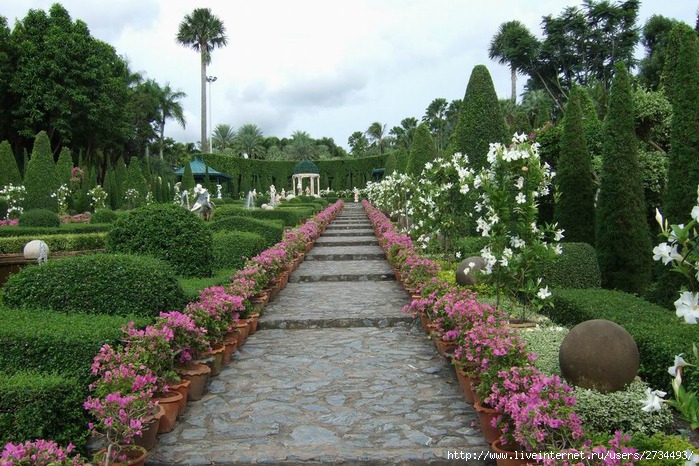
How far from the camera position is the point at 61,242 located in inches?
522

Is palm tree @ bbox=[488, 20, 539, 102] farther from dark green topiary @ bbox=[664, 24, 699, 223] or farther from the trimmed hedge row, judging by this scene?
the trimmed hedge row

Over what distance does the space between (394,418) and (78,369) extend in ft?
7.22

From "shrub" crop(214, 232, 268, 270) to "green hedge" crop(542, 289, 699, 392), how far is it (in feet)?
16.7

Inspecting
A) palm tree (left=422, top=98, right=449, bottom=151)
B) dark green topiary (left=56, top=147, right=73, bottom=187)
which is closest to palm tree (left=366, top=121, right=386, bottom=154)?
palm tree (left=422, top=98, right=449, bottom=151)

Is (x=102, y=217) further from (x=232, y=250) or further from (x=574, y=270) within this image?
(x=574, y=270)

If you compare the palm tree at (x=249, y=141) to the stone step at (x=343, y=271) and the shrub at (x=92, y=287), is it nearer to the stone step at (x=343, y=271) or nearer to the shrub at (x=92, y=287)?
the stone step at (x=343, y=271)

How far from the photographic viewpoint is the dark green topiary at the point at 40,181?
19172 millimetres

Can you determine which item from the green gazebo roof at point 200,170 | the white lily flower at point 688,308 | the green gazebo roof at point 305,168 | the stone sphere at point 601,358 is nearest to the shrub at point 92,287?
the stone sphere at point 601,358

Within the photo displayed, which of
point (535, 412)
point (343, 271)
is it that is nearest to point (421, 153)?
point (343, 271)

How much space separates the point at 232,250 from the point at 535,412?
7.32 m

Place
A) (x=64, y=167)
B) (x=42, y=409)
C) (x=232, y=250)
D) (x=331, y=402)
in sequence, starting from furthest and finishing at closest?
1. (x=64, y=167)
2. (x=232, y=250)
3. (x=331, y=402)
4. (x=42, y=409)

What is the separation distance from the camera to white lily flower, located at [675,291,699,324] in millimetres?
1699

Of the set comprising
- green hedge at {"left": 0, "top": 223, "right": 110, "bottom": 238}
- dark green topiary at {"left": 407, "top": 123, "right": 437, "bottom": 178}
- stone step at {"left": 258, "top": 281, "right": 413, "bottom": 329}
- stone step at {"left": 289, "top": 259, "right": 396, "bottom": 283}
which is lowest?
stone step at {"left": 258, "top": 281, "right": 413, "bottom": 329}

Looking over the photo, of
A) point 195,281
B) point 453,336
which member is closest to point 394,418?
point 453,336
